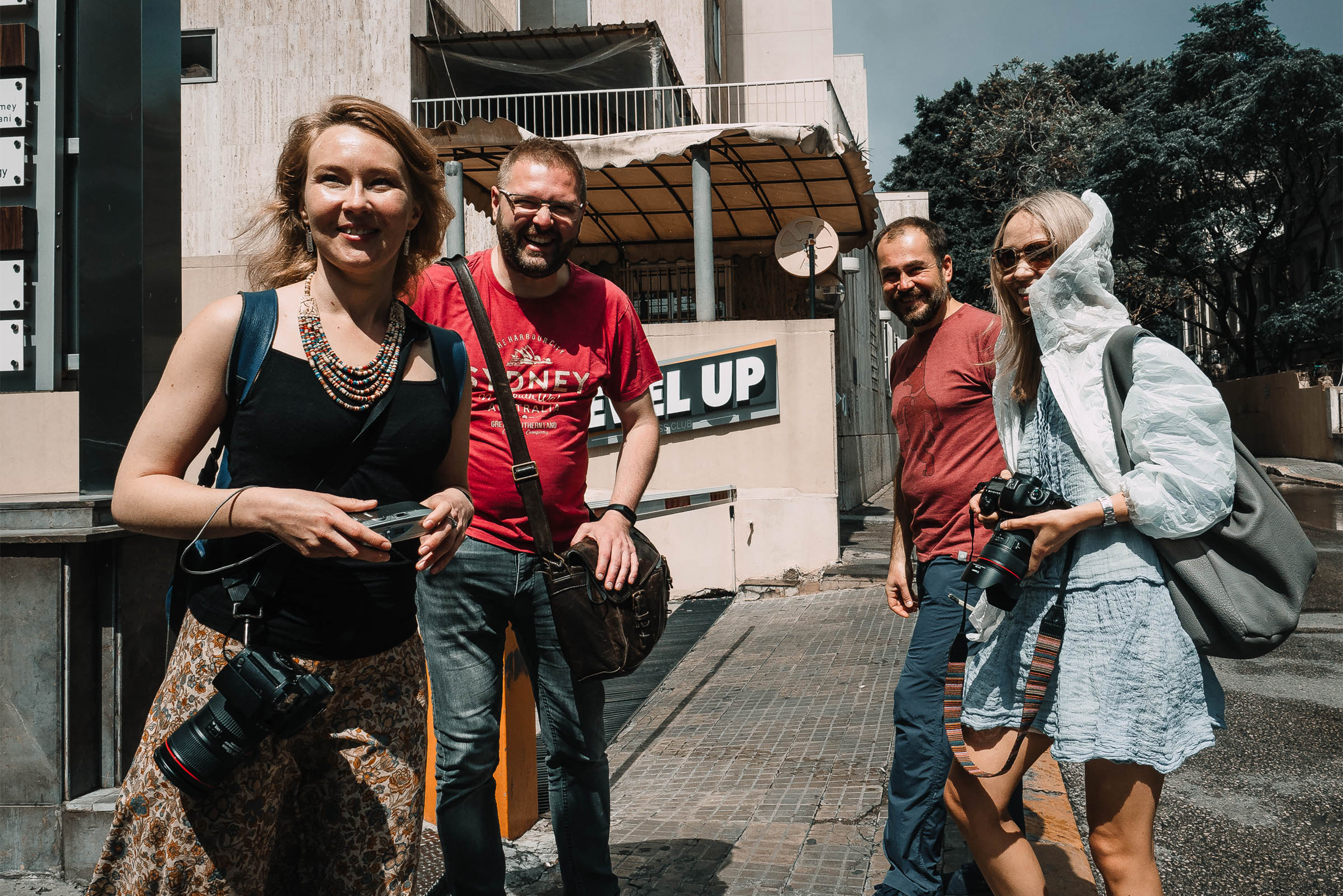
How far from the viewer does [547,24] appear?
61.8ft

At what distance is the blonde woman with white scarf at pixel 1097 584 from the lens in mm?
2248

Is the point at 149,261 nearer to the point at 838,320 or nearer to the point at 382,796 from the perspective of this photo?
the point at 382,796

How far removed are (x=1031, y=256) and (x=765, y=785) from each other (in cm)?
262

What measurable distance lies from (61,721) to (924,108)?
41.9 m

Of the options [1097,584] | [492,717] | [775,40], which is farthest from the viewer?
[775,40]

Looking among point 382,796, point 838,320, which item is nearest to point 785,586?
point 382,796

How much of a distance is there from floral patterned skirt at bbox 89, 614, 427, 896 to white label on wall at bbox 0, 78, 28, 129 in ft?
9.56

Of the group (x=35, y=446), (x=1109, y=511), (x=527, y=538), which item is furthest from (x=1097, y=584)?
(x=35, y=446)

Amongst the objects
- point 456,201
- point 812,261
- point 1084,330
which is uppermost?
point 456,201

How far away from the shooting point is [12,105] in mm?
3775

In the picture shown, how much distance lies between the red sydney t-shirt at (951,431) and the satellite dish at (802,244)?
957cm

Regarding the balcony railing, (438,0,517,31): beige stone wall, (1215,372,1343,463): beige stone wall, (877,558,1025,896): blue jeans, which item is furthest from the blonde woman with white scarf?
(1215,372,1343,463): beige stone wall

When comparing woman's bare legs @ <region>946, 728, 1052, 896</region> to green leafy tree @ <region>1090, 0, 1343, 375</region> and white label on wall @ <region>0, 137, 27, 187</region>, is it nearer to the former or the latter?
white label on wall @ <region>0, 137, 27, 187</region>

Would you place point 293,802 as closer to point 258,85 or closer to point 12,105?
point 12,105
